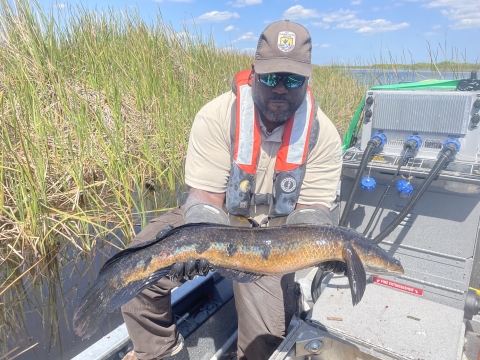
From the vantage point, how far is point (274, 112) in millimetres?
2719

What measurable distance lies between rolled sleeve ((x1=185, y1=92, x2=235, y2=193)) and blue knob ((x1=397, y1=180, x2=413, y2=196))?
1.35 meters

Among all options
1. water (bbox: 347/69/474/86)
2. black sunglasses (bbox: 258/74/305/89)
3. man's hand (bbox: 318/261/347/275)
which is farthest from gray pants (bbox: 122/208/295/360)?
water (bbox: 347/69/474/86)

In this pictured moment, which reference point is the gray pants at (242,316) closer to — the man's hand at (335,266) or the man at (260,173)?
the man at (260,173)

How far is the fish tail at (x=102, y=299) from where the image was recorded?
191 cm

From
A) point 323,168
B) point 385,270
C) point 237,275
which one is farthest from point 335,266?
point 323,168

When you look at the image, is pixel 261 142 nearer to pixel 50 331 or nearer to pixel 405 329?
pixel 405 329

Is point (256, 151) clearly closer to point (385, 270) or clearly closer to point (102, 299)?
point (385, 270)

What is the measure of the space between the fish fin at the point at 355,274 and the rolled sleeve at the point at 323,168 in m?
0.78

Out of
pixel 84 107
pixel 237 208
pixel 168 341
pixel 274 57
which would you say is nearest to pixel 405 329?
pixel 237 208

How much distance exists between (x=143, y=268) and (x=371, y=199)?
7.03 feet

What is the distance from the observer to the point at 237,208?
2818mm

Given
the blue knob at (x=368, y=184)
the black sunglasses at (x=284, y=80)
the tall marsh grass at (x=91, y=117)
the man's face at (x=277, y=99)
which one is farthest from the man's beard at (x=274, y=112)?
the tall marsh grass at (x=91, y=117)

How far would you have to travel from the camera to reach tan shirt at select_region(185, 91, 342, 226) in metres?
2.79

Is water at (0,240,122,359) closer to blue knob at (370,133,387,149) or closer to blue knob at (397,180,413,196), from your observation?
blue knob at (397,180,413,196)
